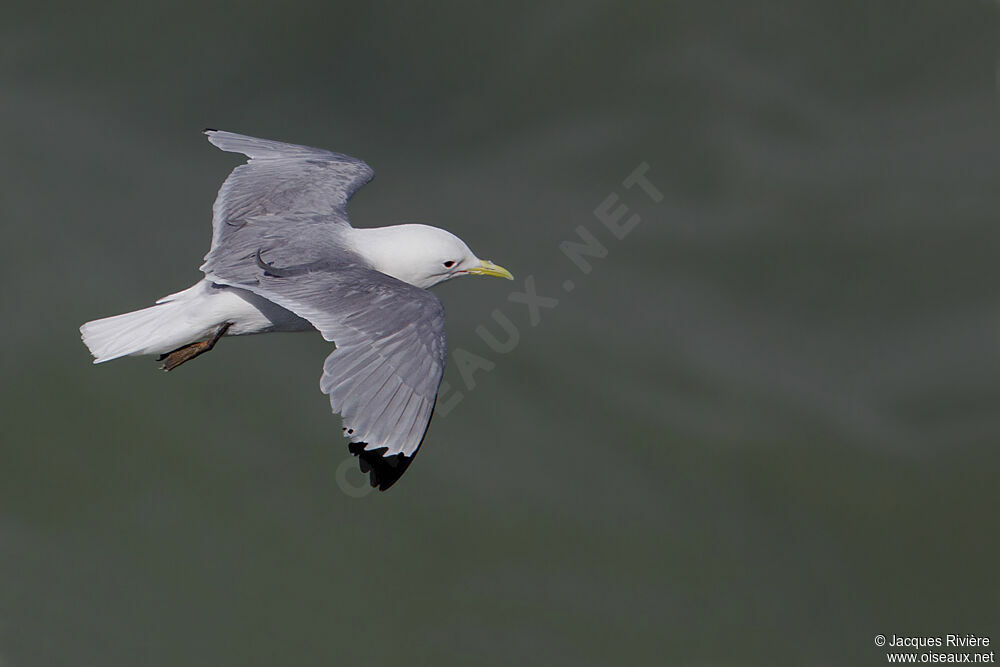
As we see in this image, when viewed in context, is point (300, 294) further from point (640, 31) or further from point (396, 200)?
point (640, 31)

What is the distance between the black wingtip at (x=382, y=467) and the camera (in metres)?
4.07

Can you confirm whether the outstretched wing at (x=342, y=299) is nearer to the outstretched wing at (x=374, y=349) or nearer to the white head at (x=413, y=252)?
the outstretched wing at (x=374, y=349)

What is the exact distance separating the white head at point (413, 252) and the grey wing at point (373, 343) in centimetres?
31

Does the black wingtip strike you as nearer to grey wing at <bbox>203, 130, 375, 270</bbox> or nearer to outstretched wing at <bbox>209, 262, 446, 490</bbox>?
outstretched wing at <bbox>209, 262, 446, 490</bbox>

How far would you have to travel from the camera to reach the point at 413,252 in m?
4.93

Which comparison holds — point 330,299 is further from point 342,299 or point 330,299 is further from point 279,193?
point 279,193

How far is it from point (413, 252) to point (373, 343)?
852 mm

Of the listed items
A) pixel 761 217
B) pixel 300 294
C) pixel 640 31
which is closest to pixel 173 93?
pixel 640 31

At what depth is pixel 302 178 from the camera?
18.2 feet

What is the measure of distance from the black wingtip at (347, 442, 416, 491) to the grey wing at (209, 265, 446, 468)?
0.35 ft

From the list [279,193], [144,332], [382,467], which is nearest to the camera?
[382,467]

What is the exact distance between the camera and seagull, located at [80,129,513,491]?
13.1 ft

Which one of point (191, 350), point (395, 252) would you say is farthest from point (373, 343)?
point (191, 350)

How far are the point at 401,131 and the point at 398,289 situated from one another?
185 inches
